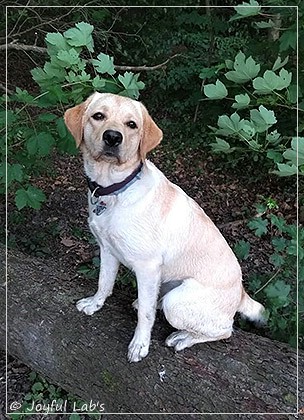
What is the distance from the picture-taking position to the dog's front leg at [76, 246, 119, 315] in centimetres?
341

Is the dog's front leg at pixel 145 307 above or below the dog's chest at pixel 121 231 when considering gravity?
below

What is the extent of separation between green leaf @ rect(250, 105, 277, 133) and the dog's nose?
81 cm

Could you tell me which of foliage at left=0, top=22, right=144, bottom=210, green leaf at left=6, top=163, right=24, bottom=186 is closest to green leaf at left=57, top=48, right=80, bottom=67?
foliage at left=0, top=22, right=144, bottom=210

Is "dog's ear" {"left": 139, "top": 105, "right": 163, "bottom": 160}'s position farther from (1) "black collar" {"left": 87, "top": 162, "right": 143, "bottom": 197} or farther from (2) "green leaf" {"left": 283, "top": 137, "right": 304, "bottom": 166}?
(2) "green leaf" {"left": 283, "top": 137, "right": 304, "bottom": 166}

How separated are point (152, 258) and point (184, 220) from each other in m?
0.31

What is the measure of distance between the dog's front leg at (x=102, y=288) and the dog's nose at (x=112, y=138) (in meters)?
0.89

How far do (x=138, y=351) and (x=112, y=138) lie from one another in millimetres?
1268

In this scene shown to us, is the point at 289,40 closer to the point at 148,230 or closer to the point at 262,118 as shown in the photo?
the point at 262,118

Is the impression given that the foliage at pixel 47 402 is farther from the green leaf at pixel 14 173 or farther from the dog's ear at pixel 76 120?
the dog's ear at pixel 76 120

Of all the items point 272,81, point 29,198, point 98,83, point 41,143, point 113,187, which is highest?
point 272,81

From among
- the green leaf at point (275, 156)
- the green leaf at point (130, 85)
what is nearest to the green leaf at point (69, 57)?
the green leaf at point (130, 85)

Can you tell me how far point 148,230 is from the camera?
2.99 metres

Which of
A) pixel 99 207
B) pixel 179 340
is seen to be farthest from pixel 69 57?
pixel 179 340

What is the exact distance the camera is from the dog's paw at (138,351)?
308 cm
